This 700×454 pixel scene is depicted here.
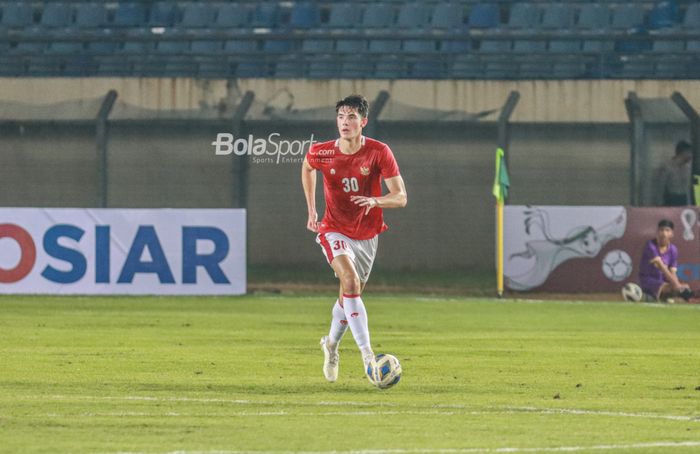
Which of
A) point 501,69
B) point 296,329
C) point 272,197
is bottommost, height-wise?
point 296,329

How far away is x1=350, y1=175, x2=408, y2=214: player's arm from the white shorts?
26 cm

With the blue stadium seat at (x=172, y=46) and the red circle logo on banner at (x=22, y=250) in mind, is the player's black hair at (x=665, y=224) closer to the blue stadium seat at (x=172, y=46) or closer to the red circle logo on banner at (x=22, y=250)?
the red circle logo on banner at (x=22, y=250)

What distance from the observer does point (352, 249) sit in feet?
36.6

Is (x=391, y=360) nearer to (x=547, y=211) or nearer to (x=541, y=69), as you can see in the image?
(x=547, y=211)

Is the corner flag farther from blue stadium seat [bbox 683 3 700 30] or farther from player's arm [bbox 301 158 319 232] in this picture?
player's arm [bbox 301 158 319 232]

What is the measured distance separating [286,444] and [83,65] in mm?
20350

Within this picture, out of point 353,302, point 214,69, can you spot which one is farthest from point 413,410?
point 214,69

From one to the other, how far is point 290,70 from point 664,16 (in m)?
7.16

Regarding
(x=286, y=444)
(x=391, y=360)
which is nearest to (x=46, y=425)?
(x=286, y=444)

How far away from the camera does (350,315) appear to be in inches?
425

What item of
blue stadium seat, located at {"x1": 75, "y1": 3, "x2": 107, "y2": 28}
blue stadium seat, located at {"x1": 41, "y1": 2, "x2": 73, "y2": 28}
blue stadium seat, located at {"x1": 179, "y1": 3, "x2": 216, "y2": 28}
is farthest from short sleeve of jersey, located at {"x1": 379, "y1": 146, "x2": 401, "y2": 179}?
blue stadium seat, located at {"x1": 41, "y1": 2, "x2": 73, "y2": 28}

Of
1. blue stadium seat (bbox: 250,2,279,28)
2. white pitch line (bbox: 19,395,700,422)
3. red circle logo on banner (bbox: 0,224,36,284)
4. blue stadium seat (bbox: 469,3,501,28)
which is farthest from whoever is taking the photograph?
blue stadium seat (bbox: 250,2,279,28)

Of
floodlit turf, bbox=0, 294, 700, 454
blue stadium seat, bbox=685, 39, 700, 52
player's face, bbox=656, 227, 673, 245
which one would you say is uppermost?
blue stadium seat, bbox=685, 39, 700, 52

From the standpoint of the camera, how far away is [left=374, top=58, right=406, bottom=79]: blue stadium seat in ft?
85.6
